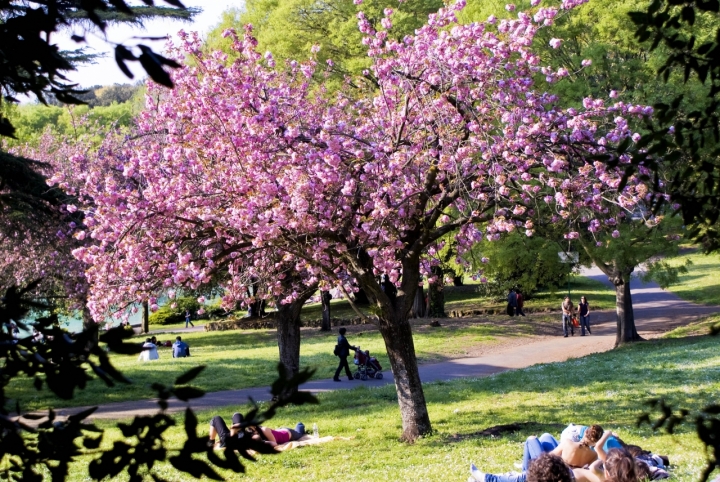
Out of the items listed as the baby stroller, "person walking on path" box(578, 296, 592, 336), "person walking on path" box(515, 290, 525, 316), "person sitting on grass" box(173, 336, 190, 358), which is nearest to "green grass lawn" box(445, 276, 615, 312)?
"person walking on path" box(515, 290, 525, 316)

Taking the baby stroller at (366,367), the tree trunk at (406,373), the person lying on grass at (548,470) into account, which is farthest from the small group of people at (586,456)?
the baby stroller at (366,367)

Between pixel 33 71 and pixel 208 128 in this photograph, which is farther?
pixel 208 128

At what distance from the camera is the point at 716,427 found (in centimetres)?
220

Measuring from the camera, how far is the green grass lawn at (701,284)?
37.4m

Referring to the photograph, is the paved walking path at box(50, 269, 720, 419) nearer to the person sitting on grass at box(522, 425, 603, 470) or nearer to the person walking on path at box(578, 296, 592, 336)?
the person walking on path at box(578, 296, 592, 336)

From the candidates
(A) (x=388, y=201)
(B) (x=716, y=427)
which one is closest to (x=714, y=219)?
(B) (x=716, y=427)

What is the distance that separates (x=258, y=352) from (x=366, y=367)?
7778 millimetres

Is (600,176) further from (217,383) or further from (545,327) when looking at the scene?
(545,327)

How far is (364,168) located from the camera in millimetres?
10648

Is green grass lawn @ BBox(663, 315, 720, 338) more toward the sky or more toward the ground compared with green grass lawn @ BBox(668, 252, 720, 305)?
more toward the ground

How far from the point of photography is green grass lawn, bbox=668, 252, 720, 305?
37409 millimetres

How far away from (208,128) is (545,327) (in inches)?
905

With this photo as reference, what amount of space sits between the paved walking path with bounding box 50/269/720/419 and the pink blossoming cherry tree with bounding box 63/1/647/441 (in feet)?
9.90

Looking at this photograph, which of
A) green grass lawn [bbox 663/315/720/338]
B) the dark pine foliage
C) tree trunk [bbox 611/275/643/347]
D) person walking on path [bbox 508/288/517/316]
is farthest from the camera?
person walking on path [bbox 508/288/517/316]
